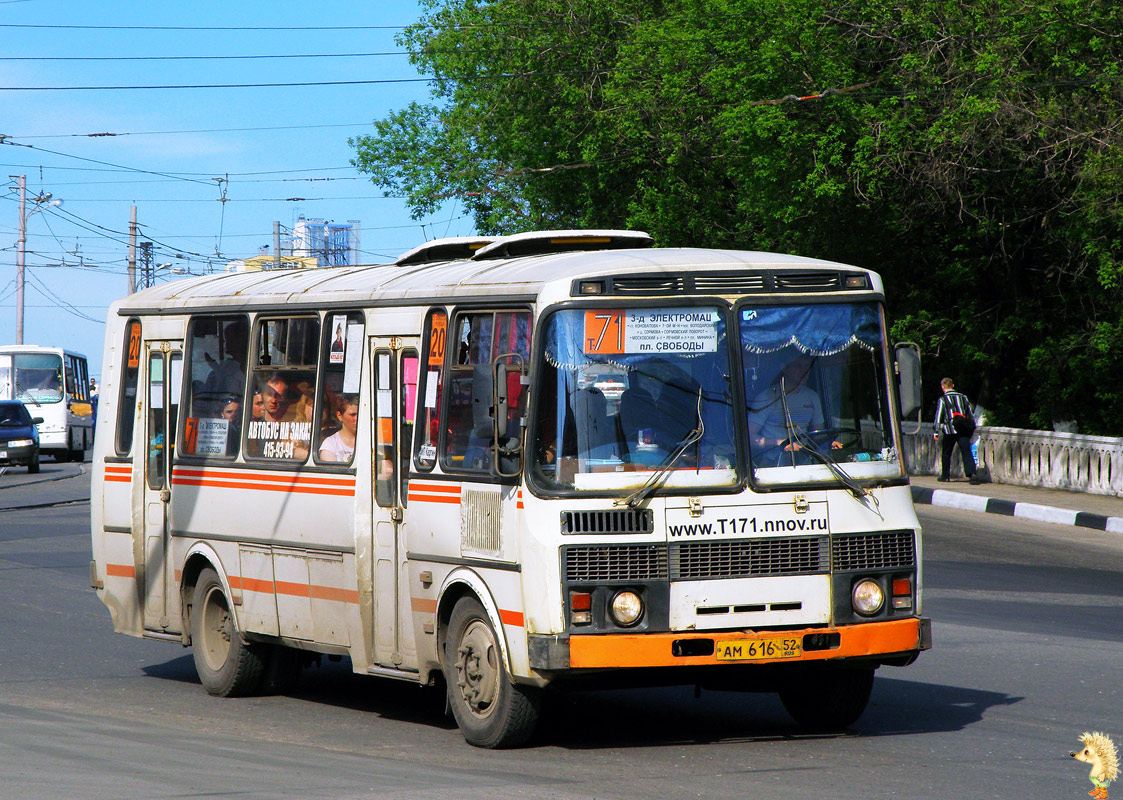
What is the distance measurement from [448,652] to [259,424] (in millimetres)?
2564

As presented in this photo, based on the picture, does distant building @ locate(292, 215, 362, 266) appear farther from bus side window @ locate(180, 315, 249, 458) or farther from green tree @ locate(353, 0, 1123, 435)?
bus side window @ locate(180, 315, 249, 458)

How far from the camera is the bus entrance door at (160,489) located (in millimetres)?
10922

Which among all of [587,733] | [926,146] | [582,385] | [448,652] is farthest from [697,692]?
[926,146]

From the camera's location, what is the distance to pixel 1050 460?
83.3 ft

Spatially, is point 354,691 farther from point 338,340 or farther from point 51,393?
point 51,393

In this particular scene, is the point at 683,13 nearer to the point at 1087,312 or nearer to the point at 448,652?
the point at 1087,312

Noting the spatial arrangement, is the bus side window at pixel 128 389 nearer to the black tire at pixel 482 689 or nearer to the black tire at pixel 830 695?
the black tire at pixel 482 689

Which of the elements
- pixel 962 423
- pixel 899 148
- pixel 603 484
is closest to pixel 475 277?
pixel 603 484

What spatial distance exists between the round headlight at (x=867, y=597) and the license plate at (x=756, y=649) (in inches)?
14.9

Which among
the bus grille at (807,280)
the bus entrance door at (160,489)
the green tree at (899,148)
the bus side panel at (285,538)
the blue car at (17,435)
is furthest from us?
the blue car at (17,435)

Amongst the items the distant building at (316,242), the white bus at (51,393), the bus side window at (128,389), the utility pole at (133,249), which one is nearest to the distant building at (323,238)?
the distant building at (316,242)

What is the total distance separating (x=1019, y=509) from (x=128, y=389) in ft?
48.0

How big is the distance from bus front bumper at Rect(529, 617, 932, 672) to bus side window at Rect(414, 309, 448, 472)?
1.49m

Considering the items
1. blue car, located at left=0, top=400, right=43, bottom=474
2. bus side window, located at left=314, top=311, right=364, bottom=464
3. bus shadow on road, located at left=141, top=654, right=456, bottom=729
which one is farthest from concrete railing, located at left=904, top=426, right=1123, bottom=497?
blue car, located at left=0, top=400, right=43, bottom=474
